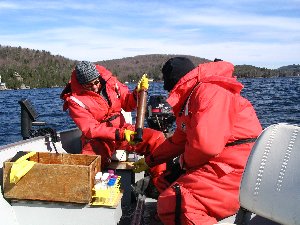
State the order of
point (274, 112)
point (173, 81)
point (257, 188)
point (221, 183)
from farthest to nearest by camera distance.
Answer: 1. point (274, 112)
2. point (173, 81)
3. point (221, 183)
4. point (257, 188)

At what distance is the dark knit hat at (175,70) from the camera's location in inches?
144

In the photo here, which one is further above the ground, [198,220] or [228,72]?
[228,72]

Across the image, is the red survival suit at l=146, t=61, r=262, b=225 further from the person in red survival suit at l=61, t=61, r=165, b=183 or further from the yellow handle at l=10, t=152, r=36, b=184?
the person in red survival suit at l=61, t=61, r=165, b=183

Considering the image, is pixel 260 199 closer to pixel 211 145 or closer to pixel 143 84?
pixel 211 145

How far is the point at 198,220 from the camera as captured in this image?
10.8 ft

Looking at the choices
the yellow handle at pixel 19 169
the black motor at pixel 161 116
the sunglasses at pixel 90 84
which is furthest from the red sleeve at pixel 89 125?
the black motor at pixel 161 116

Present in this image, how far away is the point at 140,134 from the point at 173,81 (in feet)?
4.26

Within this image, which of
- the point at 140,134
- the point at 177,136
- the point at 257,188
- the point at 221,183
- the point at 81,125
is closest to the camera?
the point at 257,188

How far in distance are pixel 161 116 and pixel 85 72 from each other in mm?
1849

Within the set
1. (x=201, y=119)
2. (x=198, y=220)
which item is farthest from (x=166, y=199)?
(x=201, y=119)

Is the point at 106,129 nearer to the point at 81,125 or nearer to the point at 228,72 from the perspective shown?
the point at 81,125

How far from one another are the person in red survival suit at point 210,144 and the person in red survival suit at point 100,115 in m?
1.58

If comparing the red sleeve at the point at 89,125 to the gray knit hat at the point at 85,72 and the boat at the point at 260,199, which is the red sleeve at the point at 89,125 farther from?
the boat at the point at 260,199

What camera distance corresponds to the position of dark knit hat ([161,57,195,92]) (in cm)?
365
